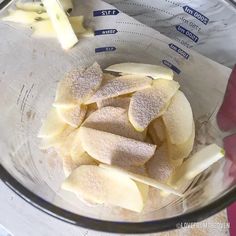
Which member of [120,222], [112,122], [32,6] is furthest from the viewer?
[32,6]

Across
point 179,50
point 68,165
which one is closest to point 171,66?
point 179,50

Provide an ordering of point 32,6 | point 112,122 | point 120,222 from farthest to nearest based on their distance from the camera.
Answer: point 32,6, point 112,122, point 120,222

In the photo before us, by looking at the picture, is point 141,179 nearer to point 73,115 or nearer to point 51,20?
point 73,115

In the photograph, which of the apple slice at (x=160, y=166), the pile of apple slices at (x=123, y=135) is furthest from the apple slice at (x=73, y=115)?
the apple slice at (x=160, y=166)

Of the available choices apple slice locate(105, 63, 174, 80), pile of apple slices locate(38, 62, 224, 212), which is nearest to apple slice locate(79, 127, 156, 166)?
pile of apple slices locate(38, 62, 224, 212)

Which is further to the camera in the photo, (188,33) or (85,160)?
(188,33)

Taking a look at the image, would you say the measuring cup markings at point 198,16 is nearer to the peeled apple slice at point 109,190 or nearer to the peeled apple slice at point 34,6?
the peeled apple slice at point 34,6

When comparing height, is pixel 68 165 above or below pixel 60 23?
below

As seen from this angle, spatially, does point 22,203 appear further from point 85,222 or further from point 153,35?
point 153,35
